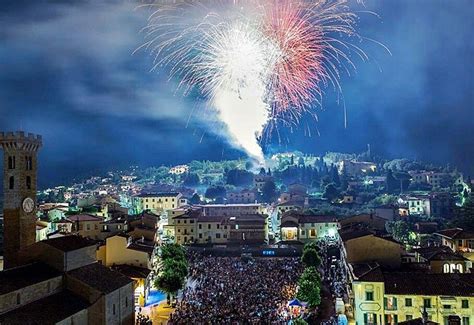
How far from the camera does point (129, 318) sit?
29891mm

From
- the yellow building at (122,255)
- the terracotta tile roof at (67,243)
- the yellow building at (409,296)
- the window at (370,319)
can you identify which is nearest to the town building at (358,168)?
the yellow building at (122,255)

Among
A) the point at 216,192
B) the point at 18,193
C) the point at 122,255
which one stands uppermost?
the point at 216,192

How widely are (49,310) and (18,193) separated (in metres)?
9.36

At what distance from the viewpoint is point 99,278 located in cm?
2781

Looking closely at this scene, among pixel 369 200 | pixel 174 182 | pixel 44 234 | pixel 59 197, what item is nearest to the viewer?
pixel 44 234

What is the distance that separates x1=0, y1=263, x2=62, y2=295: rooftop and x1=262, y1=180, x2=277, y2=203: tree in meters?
88.6

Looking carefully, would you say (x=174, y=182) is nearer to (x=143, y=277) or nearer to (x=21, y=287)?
(x=143, y=277)

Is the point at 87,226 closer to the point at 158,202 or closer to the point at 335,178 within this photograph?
the point at 158,202

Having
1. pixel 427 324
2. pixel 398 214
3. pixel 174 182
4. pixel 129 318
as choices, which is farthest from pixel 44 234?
pixel 174 182

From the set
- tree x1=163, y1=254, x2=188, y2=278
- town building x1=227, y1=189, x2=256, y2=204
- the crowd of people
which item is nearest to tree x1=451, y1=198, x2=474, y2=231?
the crowd of people

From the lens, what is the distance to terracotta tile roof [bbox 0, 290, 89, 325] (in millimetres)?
21016

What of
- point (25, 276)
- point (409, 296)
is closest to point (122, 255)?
point (25, 276)

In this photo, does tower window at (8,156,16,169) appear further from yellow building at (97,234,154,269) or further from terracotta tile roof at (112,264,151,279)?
yellow building at (97,234,154,269)

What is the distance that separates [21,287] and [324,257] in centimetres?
3650
